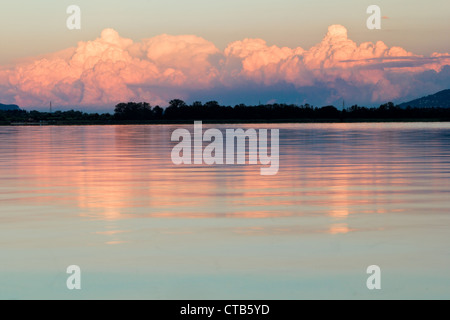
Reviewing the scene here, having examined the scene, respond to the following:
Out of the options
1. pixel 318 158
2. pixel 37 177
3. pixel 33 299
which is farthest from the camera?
pixel 318 158

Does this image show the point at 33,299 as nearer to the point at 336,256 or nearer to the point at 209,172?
the point at 336,256

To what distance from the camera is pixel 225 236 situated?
1226cm

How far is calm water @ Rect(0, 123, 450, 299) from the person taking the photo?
8945 mm

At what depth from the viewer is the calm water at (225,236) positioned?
29.3 feet

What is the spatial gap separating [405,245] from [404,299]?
123 inches

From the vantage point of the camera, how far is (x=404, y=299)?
8359mm

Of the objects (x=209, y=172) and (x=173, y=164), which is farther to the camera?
(x=173, y=164)

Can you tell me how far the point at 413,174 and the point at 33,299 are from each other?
17938mm

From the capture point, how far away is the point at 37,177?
23.7m

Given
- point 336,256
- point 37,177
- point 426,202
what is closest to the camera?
point 336,256

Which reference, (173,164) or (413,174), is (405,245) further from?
(173,164)

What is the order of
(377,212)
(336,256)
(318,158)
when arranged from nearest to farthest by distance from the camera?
(336,256) < (377,212) < (318,158)
